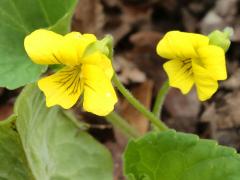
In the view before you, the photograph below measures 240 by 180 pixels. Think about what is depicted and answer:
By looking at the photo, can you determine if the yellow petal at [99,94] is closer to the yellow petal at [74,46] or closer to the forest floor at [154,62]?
the yellow petal at [74,46]

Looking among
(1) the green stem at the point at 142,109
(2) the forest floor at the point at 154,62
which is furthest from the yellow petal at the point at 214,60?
(2) the forest floor at the point at 154,62

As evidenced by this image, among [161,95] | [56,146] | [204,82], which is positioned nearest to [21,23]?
[56,146]

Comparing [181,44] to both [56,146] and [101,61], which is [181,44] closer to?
[101,61]

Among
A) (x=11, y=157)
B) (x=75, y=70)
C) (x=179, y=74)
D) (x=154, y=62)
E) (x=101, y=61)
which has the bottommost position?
(x=154, y=62)

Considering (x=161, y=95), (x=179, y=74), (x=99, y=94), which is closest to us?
(x=99, y=94)

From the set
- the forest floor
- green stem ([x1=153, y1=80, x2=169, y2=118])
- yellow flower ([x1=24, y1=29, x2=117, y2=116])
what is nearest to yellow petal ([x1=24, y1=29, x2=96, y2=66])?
yellow flower ([x1=24, y1=29, x2=117, y2=116])

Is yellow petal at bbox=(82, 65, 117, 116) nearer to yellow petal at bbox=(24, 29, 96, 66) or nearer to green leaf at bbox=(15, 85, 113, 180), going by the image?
yellow petal at bbox=(24, 29, 96, 66)

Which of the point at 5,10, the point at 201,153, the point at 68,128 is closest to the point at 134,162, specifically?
the point at 201,153
